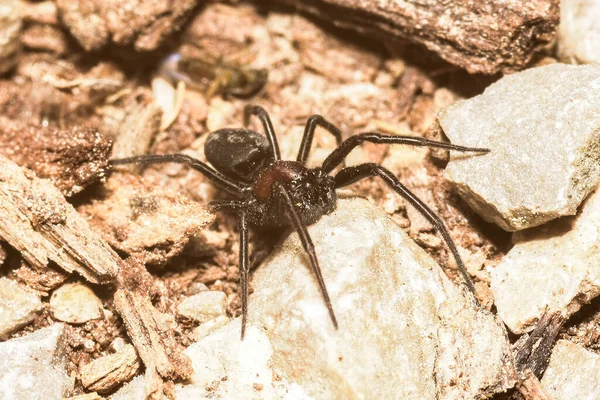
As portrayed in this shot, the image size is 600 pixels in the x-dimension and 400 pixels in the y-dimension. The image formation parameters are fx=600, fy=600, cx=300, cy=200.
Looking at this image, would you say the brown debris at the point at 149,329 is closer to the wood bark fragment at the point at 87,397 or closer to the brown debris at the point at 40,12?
the wood bark fragment at the point at 87,397

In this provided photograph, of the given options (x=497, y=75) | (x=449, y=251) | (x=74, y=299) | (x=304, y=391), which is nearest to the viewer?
(x=304, y=391)

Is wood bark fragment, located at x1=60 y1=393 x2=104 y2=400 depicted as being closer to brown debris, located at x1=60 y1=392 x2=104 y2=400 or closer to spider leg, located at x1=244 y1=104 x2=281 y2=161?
brown debris, located at x1=60 y1=392 x2=104 y2=400

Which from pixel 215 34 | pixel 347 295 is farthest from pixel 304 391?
pixel 215 34

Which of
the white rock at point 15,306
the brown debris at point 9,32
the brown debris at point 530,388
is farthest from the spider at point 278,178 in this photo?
the brown debris at point 9,32

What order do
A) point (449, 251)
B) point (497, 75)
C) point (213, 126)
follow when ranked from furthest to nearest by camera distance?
point (213, 126), point (497, 75), point (449, 251)

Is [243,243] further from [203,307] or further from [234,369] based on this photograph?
[234,369]

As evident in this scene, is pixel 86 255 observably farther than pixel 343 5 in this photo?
No

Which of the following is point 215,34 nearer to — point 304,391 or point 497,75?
point 497,75
